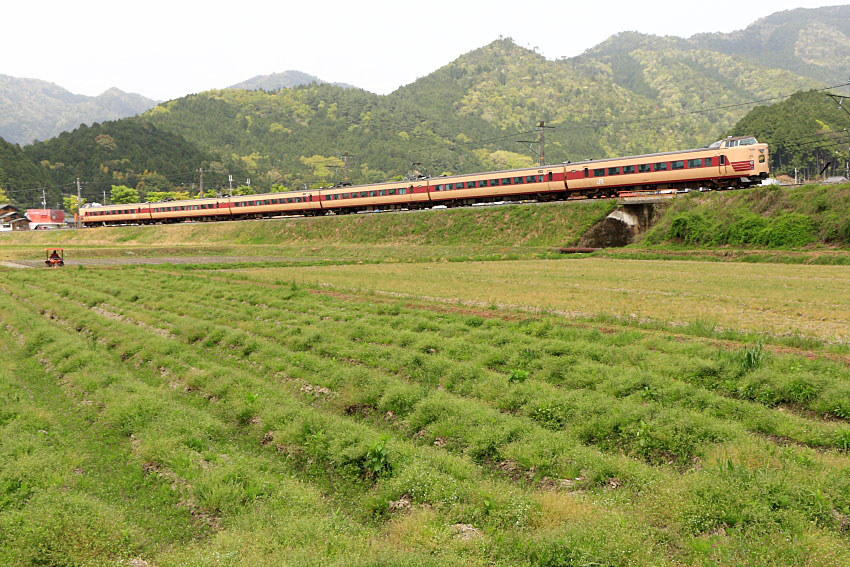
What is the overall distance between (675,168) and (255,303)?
40.7m

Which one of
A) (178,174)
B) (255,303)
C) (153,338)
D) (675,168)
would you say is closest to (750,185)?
(675,168)

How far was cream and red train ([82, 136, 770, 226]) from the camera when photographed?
148ft

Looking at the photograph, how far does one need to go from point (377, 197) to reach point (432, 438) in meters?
60.7

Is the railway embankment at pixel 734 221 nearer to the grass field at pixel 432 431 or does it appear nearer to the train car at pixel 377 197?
the grass field at pixel 432 431

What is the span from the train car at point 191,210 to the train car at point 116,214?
6.13 feet

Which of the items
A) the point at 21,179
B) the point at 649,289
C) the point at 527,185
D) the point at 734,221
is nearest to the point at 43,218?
the point at 21,179

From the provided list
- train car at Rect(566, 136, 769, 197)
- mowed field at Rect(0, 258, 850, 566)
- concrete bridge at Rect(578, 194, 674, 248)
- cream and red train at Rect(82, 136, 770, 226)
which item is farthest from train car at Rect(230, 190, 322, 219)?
mowed field at Rect(0, 258, 850, 566)

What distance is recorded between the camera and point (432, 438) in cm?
922

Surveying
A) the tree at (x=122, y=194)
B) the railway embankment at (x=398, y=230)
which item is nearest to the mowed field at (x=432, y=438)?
the railway embankment at (x=398, y=230)

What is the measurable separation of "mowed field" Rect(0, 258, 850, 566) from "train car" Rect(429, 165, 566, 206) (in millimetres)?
37066

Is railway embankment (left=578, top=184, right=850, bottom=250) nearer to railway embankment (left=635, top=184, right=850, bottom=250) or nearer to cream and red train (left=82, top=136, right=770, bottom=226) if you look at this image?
railway embankment (left=635, top=184, right=850, bottom=250)

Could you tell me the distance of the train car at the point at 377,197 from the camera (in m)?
64.8

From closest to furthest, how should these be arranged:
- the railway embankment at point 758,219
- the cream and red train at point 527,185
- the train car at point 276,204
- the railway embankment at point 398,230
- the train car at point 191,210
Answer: the railway embankment at point 758,219, the cream and red train at point 527,185, the railway embankment at point 398,230, the train car at point 276,204, the train car at point 191,210

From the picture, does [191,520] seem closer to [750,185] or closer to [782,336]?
[782,336]
